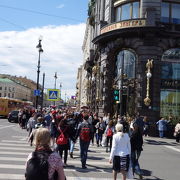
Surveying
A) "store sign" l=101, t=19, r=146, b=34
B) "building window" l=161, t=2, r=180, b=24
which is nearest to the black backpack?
"store sign" l=101, t=19, r=146, b=34

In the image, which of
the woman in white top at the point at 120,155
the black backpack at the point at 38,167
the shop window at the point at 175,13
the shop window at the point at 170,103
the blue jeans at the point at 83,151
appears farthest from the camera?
the shop window at the point at 175,13

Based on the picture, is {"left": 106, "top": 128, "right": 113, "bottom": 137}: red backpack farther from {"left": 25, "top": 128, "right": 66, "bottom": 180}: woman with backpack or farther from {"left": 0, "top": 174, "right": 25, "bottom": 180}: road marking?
{"left": 25, "top": 128, "right": 66, "bottom": 180}: woman with backpack

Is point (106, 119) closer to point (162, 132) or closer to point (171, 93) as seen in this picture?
point (162, 132)

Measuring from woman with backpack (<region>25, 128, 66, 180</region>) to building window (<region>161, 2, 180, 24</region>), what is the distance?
25805 millimetres

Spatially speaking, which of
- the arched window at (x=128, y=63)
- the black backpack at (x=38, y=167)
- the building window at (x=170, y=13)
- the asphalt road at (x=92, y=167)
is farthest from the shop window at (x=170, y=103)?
the black backpack at (x=38, y=167)

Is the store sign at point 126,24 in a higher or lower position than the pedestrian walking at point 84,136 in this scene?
higher

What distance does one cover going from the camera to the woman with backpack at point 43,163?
12.8 ft

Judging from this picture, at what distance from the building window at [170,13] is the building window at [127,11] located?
2299 millimetres

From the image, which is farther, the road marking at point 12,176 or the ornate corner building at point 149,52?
the ornate corner building at point 149,52

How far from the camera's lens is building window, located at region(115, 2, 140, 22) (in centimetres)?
2855

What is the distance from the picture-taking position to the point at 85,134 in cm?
1058

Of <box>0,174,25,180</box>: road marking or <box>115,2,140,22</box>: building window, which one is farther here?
<box>115,2,140,22</box>: building window

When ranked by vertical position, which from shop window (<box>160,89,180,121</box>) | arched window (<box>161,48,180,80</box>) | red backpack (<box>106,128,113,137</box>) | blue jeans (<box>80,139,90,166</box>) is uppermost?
arched window (<box>161,48,180,80</box>)

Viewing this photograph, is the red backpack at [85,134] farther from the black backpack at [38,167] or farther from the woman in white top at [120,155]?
the black backpack at [38,167]
